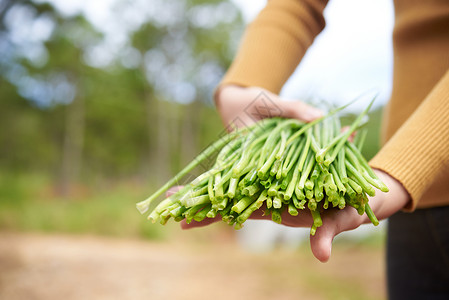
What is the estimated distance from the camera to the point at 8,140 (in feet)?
27.9

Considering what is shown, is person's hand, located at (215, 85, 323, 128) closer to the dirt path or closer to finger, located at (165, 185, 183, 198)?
finger, located at (165, 185, 183, 198)

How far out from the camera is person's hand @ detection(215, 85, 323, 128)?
96cm

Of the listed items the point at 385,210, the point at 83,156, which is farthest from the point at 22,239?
the point at 83,156

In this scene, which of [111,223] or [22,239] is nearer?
[22,239]

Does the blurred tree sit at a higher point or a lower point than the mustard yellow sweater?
higher

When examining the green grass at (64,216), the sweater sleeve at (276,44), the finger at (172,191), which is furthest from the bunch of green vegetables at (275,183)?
the green grass at (64,216)

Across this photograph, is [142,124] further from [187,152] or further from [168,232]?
[168,232]

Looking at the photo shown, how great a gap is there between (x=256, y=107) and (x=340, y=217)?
1.34ft

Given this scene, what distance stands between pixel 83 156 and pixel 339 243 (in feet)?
31.1

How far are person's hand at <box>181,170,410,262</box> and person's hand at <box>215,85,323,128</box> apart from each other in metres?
0.27

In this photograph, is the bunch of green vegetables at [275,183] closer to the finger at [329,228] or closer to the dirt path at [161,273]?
the finger at [329,228]

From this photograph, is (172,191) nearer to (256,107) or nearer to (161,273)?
(256,107)

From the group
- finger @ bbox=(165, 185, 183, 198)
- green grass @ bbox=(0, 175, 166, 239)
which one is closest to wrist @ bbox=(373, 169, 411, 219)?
finger @ bbox=(165, 185, 183, 198)

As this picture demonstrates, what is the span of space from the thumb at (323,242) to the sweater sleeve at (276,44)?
0.50m
